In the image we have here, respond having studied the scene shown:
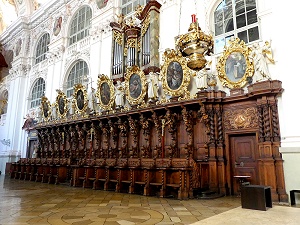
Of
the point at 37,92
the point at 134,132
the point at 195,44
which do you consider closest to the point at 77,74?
the point at 37,92

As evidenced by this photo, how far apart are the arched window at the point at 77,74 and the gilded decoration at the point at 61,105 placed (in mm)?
997

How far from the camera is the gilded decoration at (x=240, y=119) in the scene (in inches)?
264

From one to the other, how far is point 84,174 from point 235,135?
16.6 feet

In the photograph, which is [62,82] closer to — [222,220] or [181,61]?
[181,61]

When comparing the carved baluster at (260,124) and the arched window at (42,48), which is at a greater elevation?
the arched window at (42,48)

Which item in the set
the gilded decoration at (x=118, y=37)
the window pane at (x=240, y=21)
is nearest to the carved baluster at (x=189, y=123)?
the window pane at (x=240, y=21)

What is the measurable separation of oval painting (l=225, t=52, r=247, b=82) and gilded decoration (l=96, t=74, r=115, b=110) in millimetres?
4761

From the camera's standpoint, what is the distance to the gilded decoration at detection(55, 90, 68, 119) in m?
12.6

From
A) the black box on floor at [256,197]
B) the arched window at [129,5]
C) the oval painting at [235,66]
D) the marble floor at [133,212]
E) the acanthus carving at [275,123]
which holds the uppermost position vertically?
the arched window at [129,5]

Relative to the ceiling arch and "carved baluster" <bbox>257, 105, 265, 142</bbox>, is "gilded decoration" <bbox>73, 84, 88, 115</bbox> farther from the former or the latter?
the ceiling arch

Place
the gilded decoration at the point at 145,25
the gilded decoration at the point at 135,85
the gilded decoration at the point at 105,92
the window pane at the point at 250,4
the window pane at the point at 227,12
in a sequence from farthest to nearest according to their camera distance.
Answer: the gilded decoration at the point at 105,92 → the gilded decoration at the point at 145,25 → the gilded decoration at the point at 135,85 → the window pane at the point at 227,12 → the window pane at the point at 250,4

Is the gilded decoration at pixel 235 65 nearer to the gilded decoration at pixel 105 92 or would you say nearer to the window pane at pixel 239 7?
the window pane at pixel 239 7

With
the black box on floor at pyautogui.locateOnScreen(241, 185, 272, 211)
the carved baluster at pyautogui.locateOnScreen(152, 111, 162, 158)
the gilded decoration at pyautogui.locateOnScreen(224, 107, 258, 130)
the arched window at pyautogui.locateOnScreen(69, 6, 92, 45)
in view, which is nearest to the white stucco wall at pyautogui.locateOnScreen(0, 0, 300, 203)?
the arched window at pyautogui.locateOnScreen(69, 6, 92, 45)

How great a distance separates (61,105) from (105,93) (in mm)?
3476
